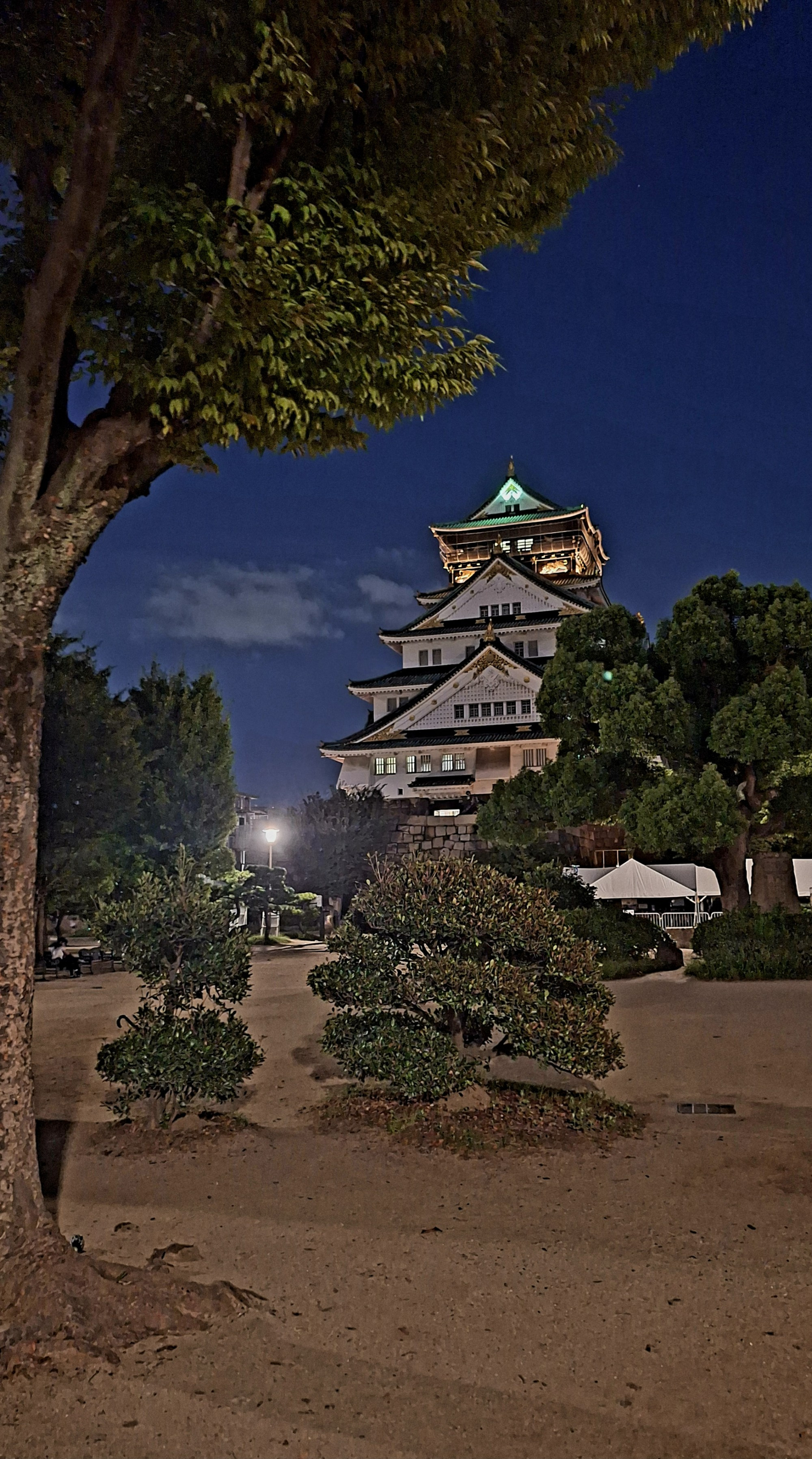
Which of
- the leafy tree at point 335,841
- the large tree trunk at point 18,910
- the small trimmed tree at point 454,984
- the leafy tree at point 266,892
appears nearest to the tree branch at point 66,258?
the large tree trunk at point 18,910

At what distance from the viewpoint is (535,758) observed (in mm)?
38125

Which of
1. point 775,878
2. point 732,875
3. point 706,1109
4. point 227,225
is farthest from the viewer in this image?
point 775,878

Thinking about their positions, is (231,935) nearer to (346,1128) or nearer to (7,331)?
(346,1128)

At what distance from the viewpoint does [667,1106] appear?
27.1ft

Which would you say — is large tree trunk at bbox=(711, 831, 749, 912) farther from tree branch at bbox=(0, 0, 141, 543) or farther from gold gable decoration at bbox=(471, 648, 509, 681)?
gold gable decoration at bbox=(471, 648, 509, 681)

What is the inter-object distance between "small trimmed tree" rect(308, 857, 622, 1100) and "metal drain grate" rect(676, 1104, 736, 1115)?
119 centimetres

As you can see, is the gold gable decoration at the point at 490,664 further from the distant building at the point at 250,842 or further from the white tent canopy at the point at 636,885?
the white tent canopy at the point at 636,885

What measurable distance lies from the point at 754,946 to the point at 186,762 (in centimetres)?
2209

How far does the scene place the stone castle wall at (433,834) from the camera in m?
35.3

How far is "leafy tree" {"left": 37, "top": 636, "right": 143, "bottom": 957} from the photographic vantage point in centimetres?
2184

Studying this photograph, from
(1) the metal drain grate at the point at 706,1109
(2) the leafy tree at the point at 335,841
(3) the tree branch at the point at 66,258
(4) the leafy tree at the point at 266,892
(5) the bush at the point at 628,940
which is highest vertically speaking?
(3) the tree branch at the point at 66,258

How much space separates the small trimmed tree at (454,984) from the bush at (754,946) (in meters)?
10.4

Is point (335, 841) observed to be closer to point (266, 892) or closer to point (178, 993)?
point (266, 892)

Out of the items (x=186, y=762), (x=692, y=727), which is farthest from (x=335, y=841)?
(x=692, y=727)
